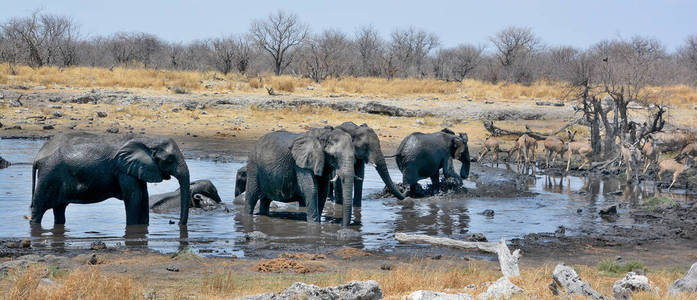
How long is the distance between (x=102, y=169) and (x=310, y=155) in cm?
319

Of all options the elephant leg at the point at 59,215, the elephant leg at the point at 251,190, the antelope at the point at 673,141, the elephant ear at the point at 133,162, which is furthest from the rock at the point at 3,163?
the antelope at the point at 673,141

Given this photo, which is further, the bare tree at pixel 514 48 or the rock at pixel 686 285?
the bare tree at pixel 514 48

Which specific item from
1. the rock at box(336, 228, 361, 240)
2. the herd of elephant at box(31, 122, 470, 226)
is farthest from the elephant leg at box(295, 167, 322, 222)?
the rock at box(336, 228, 361, 240)

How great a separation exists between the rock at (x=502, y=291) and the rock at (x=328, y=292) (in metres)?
1.11

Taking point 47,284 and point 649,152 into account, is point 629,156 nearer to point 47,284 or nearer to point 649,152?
point 649,152

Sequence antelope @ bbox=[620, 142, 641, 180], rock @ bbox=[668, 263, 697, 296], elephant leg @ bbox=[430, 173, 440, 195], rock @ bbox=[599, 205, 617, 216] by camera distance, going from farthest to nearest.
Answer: antelope @ bbox=[620, 142, 641, 180], elephant leg @ bbox=[430, 173, 440, 195], rock @ bbox=[599, 205, 617, 216], rock @ bbox=[668, 263, 697, 296]

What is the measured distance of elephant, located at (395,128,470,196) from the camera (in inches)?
680

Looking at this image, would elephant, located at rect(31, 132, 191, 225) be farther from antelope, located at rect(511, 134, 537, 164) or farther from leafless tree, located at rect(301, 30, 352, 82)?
leafless tree, located at rect(301, 30, 352, 82)

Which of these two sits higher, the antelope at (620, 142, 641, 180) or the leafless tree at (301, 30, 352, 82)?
the leafless tree at (301, 30, 352, 82)

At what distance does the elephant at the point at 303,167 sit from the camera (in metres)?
12.5

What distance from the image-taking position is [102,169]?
1188 cm

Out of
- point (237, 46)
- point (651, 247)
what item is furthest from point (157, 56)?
point (651, 247)

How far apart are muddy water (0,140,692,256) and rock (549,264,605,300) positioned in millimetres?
3676

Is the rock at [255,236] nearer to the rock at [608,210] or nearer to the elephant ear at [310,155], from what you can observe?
the elephant ear at [310,155]
